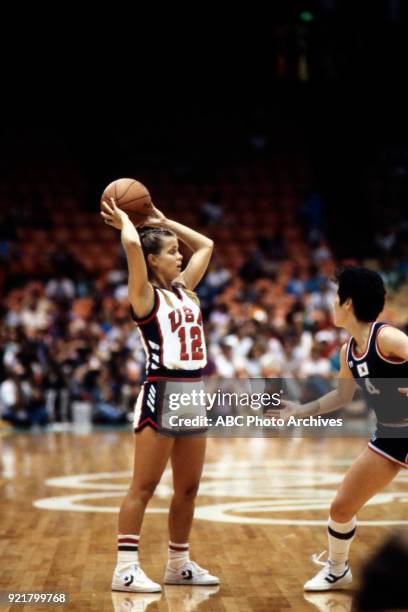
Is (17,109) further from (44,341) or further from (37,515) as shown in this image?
(37,515)

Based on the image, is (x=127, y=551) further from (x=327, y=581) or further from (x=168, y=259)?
(x=168, y=259)

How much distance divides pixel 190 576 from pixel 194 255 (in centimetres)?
159

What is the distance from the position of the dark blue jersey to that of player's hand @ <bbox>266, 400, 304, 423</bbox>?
1.12ft

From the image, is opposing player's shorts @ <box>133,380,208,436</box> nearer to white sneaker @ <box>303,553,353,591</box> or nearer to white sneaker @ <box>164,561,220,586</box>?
white sneaker @ <box>164,561,220,586</box>

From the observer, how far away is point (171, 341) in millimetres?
5293

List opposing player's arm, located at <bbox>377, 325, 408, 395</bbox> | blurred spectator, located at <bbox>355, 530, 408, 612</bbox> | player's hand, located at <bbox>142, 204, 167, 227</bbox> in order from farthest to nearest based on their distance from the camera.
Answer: player's hand, located at <bbox>142, 204, 167, 227</bbox> < opposing player's arm, located at <bbox>377, 325, 408, 395</bbox> < blurred spectator, located at <bbox>355, 530, 408, 612</bbox>

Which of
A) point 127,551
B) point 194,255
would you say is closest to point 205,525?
point 127,551

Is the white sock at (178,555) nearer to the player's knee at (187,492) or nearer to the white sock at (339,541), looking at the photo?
the player's knee at (187,492)

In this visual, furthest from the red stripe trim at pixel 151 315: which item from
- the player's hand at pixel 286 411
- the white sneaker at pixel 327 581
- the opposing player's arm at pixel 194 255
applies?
the white sneaker at pixel 327 581

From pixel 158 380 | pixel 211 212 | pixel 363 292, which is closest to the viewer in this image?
pixel 363 292

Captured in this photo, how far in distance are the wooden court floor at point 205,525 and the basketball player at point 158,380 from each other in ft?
0.49

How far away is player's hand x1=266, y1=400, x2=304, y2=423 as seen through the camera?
16.9 feet

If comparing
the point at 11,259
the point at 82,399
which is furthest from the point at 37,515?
the point at 11,259

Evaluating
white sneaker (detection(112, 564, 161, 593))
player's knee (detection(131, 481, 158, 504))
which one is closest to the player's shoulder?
player's knee (detection(131, 481, 158, 504))
